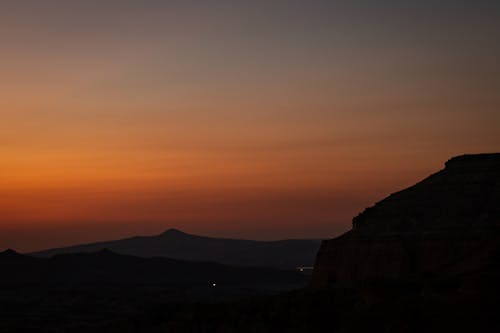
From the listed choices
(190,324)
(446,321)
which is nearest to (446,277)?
(446,321)

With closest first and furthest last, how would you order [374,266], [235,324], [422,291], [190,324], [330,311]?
[422,291]
[330,311]
[235,324]
[190,324]
[374,266]

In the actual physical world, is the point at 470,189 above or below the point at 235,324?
above

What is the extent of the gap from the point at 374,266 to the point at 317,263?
585 inches

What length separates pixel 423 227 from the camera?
9394 centimetres

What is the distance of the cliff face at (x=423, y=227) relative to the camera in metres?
89.1

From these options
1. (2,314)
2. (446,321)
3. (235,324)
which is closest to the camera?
(446,321)

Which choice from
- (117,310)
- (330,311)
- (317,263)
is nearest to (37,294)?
(117,310)

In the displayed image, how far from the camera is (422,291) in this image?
59.8 metres

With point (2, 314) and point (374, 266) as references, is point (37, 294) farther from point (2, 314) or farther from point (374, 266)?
point (374, 266)

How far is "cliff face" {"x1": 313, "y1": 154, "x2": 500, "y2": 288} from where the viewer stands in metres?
89.1

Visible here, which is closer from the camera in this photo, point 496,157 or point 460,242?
point 460,242

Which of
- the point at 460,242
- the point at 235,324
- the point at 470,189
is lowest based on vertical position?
the point at 235,324

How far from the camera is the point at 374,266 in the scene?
9531 cm

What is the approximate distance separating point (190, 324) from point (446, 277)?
29.3 m
